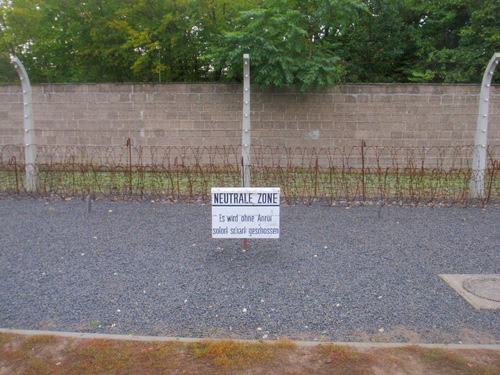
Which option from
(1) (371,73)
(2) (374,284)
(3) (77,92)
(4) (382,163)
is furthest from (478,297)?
(1) (371,73)

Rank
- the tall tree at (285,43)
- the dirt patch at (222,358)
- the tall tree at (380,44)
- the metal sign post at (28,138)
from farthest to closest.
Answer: the tall tree at (380,44), the tall tree at (285,43), the metal sign post at (28,138), the dirt patch at (222,358)

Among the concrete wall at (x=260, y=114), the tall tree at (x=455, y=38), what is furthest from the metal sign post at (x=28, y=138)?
the tall tree at (x=455, y=38)

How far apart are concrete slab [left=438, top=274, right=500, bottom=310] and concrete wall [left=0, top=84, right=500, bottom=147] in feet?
26.9

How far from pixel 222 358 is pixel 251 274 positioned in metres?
1.69

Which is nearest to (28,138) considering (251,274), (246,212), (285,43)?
(246,212)

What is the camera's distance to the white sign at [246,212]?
498cm

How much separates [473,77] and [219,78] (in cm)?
875

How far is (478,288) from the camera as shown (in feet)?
14.1

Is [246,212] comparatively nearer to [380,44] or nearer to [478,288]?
[478,288]

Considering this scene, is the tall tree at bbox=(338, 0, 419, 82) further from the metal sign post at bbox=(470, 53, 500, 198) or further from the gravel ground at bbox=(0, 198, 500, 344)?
the gravel ground at bbox=(0, 198, 500, 344)

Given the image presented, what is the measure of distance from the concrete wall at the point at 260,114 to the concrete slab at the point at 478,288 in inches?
323

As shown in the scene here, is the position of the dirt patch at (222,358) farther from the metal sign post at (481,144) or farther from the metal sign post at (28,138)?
the metal sign post at (28,138)

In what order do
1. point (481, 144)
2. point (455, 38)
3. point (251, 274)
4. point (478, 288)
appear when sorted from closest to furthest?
point (478, 288)
point (251, 274)
point (481, 144)
point (455, 38)

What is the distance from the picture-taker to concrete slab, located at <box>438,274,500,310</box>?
3.97 meters
